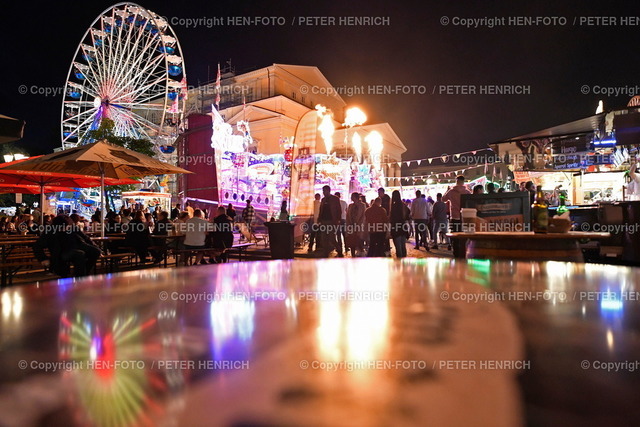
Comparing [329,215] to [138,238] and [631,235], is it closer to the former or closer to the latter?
[138,238]

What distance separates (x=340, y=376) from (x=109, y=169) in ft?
26.7

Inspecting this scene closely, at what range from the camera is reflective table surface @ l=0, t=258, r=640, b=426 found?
0.33 meters

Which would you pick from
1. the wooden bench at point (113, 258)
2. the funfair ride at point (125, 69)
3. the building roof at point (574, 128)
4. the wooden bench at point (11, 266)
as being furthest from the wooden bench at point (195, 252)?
the funfair ride at point (125, 69)

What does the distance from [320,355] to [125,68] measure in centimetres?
2219

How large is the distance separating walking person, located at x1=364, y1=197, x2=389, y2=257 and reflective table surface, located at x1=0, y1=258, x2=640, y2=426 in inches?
230

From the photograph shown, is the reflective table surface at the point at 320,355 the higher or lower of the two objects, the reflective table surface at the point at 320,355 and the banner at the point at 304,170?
the lower

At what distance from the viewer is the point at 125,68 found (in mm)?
18328

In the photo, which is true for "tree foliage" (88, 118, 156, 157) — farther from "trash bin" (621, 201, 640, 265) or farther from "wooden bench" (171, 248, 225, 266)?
"trash bin" (621, 201, 640, 265)

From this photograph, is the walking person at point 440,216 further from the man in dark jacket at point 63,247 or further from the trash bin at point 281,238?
the man in dark jacket at point 63,247

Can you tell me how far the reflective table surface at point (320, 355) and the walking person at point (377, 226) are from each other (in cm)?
585

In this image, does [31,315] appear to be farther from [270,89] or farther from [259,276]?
[270,89]

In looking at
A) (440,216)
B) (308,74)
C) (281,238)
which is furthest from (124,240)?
(308,74)

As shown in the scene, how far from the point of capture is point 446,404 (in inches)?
13.8

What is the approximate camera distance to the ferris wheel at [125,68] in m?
17.6
